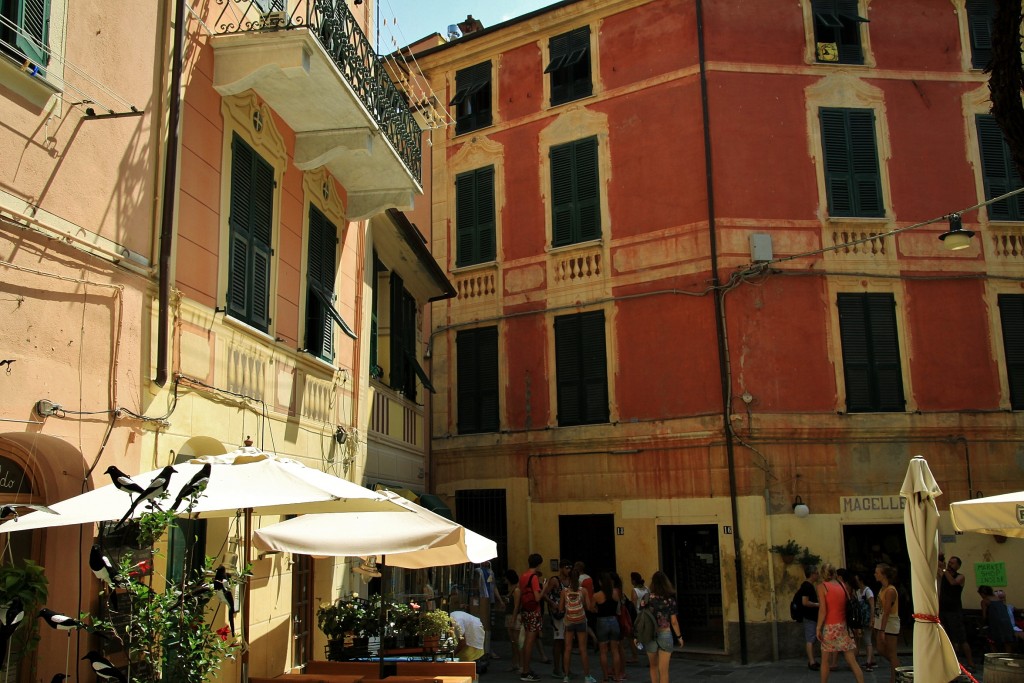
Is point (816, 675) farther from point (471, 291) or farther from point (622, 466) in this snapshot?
point (471, 291)

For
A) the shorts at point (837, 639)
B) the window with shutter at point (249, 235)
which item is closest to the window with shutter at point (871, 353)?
the shorts at point (837, 639)

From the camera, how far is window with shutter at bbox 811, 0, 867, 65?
19516mm

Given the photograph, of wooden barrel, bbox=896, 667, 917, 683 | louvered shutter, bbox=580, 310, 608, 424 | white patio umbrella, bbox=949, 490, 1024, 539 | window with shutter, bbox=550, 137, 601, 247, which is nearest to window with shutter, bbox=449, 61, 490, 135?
window with shutter, bbox=550, 137, 601, 247

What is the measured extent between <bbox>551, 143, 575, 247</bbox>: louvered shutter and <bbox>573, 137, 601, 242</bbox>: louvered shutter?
0.16m

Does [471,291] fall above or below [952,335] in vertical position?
above

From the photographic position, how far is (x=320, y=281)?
1245 centimetres

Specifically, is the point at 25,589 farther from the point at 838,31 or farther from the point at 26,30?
the point at 838,31

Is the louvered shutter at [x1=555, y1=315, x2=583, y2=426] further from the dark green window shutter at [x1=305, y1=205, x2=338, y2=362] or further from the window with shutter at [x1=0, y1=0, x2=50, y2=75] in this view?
the window with shutter at [x1=0, y1=0, x2=50, y2=75]

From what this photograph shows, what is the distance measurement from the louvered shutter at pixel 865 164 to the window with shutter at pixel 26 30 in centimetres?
1559

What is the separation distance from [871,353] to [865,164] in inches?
149

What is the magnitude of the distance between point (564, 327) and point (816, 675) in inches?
328

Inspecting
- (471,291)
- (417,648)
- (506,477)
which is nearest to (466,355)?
(471,291)

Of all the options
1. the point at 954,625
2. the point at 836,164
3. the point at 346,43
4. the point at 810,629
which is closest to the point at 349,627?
the point at 346,43

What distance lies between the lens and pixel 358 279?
14094 millimetres
